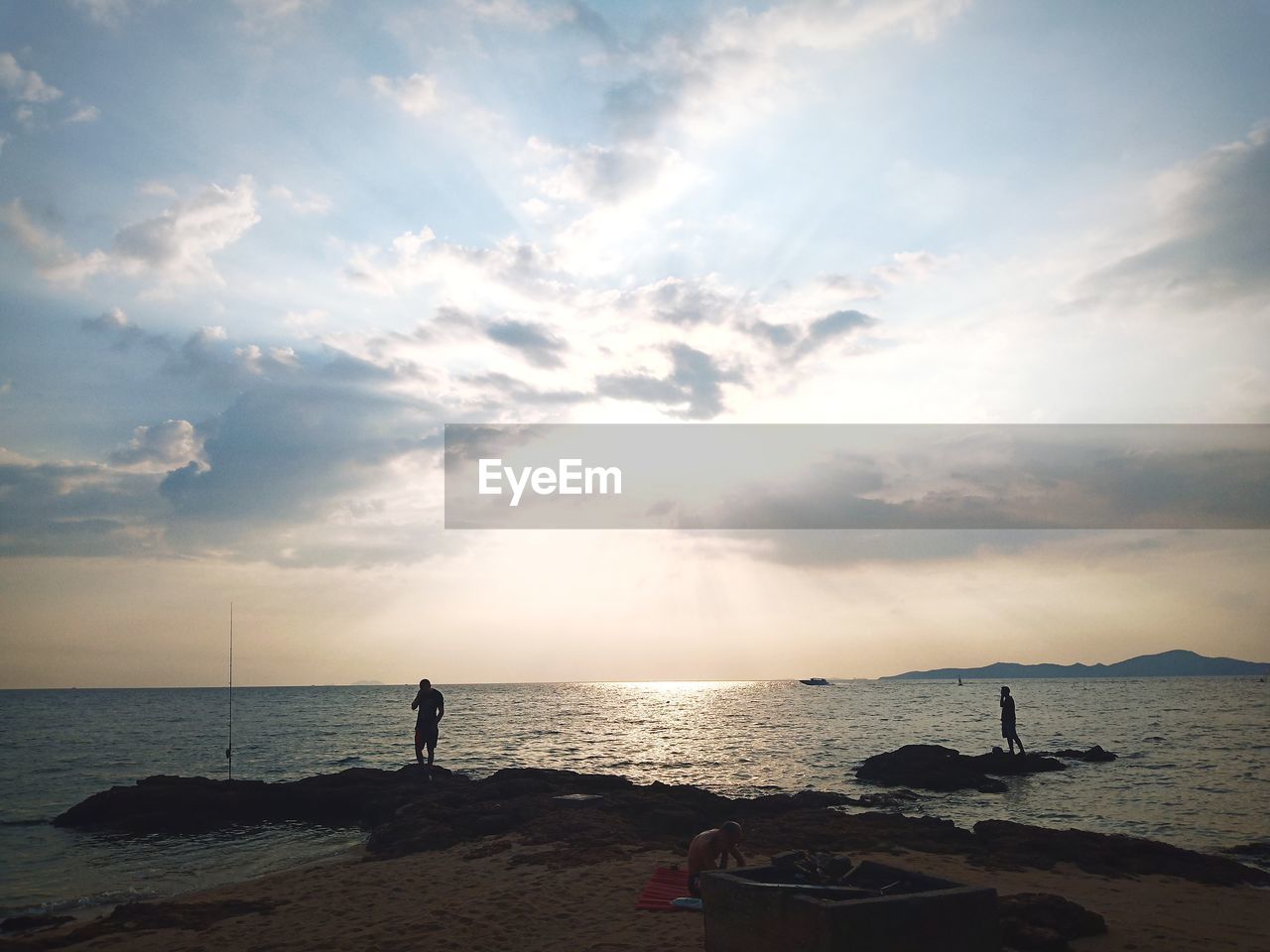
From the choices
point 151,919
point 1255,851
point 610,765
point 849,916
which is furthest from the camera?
point 610,765

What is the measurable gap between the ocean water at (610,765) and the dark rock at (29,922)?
0.93 metres

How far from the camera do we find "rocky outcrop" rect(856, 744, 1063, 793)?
26331 mm

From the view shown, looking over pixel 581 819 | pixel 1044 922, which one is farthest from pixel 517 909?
pixel 1044 922

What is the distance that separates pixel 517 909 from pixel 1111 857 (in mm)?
9869

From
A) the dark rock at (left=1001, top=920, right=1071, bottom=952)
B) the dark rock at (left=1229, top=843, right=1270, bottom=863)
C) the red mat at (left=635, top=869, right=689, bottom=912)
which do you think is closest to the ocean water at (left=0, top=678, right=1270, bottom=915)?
the dark rock at (left=1229, top=843, right=1270, bottom=863)

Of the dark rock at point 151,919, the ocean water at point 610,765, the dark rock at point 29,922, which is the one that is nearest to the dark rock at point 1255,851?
the ocean water at point 610,765

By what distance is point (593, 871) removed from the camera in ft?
40.9

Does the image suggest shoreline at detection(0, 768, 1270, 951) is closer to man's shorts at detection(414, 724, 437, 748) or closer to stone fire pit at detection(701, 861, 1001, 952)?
man's shorts at detection(414, 724, 437, 748)

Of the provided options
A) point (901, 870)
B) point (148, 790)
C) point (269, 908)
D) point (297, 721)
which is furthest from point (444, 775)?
point (297, 721)

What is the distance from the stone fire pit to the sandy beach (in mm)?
1702

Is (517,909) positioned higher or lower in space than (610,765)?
higher

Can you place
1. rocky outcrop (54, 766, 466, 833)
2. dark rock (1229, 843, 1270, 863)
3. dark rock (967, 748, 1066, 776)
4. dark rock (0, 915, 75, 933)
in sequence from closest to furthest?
dark rock (0, 915, 75, 933), dark rock (1229, 843, 1270, 863), rocky outcrop (54, 766, 466, 833), dark rock (967, 748, 1066, 776)

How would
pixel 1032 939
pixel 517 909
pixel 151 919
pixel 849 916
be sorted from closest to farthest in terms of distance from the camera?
pixel 849 916
pixel 1032 939
pixel 517 909
pixel 151 919

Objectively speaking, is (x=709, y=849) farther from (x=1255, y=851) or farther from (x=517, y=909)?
(x=1255, y=851)
